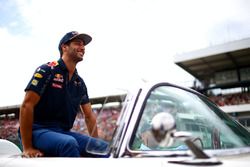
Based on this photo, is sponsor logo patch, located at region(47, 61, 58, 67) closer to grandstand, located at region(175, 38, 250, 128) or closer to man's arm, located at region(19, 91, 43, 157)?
man's arm, located at region(19, 91, 43, 157)

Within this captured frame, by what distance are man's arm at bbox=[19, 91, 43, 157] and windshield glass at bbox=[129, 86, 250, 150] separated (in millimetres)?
934

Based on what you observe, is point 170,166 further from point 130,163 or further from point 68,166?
point 68,166

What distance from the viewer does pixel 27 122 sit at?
2504 millimetres

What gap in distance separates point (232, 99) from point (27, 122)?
110 feet

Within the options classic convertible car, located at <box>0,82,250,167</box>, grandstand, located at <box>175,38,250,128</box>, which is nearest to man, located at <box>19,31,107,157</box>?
classic convertible car, located at <box>0,82,250,167</box>

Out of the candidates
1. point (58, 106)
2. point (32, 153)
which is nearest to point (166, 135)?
point (32, 153)

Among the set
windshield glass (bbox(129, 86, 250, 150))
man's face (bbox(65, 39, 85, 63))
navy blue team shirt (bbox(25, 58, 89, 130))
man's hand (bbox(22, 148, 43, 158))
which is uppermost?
man's face (bbox(65, 39, 85, 63))

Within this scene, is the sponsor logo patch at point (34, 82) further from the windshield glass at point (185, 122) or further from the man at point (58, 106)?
the windshield glass at point (185, 122)

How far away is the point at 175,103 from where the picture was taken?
→ 2014mm

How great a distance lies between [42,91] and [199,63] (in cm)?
3561

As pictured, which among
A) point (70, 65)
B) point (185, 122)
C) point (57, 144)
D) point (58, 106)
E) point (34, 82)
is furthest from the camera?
point (70, 65)

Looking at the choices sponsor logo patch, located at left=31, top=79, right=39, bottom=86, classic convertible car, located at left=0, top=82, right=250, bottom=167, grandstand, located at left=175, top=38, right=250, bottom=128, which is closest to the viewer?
classic convertible car, located at left=0, top=82, right=250, bottom=167

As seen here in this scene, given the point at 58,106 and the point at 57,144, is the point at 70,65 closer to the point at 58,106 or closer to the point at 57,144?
the point at 58,106

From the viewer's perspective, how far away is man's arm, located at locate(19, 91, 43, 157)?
2.44 meters
